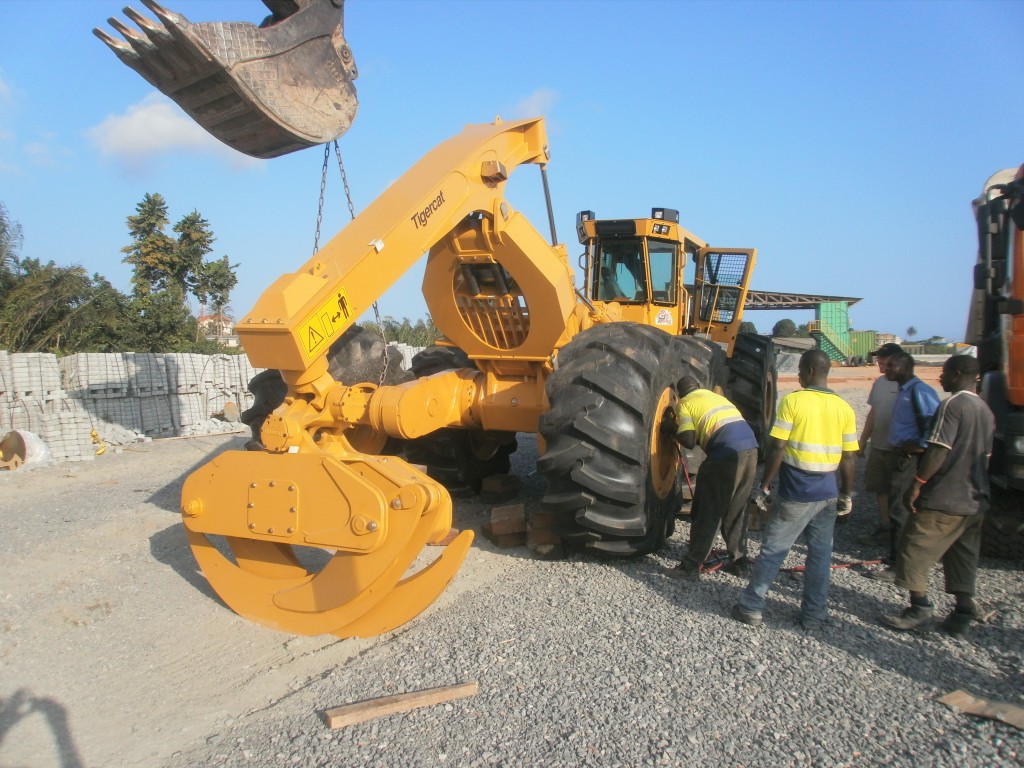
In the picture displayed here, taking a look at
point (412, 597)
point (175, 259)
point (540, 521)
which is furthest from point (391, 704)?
point (175, 259)

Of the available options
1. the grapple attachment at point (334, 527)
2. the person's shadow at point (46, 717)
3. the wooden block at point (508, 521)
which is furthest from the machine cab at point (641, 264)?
the person's shadow at point (46, 717)

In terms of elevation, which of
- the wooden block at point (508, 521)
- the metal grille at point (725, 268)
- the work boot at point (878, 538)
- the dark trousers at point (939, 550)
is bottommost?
the work boot at point (878, 538)

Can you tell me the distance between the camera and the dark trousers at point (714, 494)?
496cm

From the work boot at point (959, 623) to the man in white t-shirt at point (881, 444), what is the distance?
1690 mm

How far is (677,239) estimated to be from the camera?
7.52 m

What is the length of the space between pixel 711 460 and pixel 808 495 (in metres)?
0.83

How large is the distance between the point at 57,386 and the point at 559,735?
10498 mm

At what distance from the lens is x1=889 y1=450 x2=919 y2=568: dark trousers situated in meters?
5.38

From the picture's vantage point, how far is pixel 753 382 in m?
8.84

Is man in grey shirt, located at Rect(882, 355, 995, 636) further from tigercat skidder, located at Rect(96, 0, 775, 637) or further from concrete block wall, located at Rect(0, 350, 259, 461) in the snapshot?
concrete block wall, located at Rect(0, 350, 259, 461)

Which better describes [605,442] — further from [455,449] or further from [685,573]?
[455,449]

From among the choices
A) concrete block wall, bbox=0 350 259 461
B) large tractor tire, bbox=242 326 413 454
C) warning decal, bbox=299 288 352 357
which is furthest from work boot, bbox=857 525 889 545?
concrete block wall, bbox=0 350 259 461

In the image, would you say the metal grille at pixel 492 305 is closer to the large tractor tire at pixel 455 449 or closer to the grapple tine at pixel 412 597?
the large tractor tire at pixel 455 449

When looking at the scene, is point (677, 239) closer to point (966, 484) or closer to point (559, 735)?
point (966, 484)
